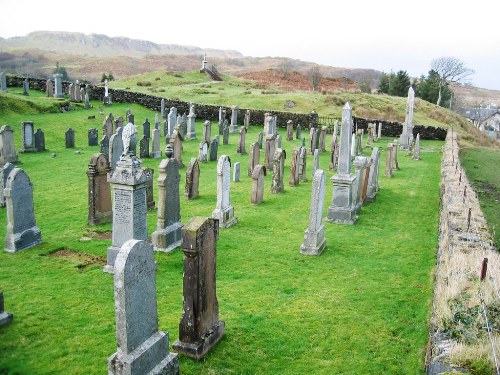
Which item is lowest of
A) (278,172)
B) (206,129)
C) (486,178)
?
(486,178)

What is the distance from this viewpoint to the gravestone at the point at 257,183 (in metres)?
14.4

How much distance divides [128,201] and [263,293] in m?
3.12

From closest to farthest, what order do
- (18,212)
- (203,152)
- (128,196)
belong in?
(128,196)
(18,212)
(203,152)

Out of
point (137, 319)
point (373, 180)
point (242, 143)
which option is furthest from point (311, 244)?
point (242, 143)

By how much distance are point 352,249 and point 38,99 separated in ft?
91.5

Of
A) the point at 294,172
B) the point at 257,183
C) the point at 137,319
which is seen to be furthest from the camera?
the point at 294,172

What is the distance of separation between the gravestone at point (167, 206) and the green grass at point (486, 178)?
281 inches

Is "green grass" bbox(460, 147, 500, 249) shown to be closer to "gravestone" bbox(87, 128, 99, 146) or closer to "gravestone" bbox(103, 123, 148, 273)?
"gravestone" bbox(103, 123, 148, 273)

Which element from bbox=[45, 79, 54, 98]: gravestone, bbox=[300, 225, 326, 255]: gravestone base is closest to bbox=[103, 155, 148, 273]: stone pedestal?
bbox=[300, 225, 326, 255]: gravestone base

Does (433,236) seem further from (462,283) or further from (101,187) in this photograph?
(101,187)

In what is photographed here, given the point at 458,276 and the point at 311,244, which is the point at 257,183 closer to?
the point at 311,244

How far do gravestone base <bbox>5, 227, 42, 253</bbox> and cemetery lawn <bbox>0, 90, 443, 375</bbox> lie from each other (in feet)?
0.71

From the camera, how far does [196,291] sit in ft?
20.2

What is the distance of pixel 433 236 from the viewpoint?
12312 mm
